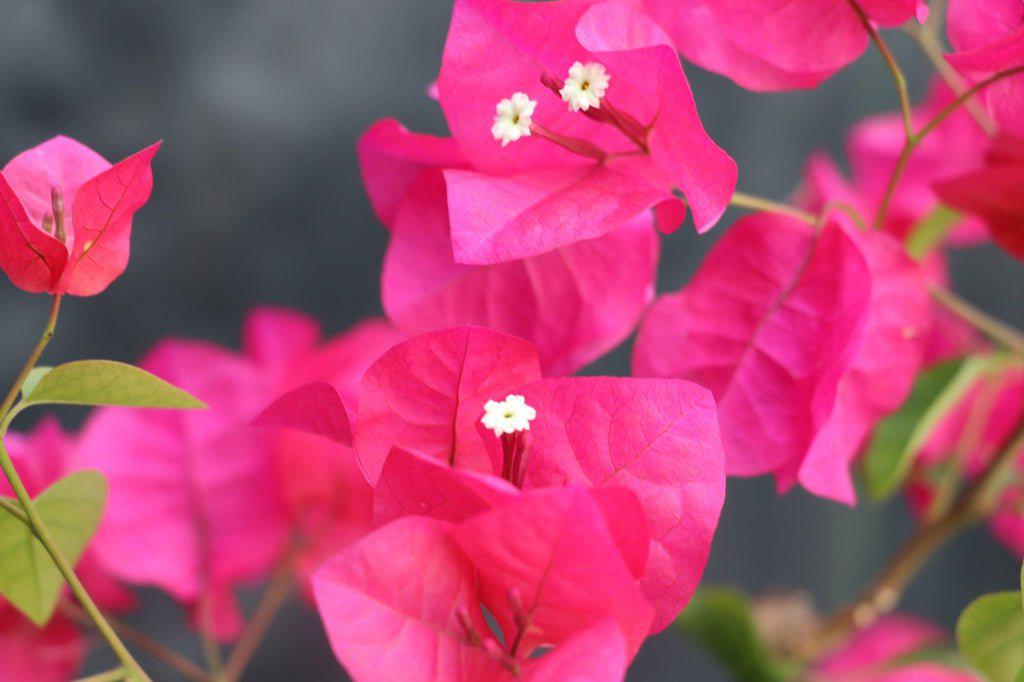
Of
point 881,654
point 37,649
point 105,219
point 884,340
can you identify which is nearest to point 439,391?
point 105,219

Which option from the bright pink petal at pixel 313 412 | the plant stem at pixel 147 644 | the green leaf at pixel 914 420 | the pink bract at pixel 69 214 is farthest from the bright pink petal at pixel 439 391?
the green leaf at pixel 914 420

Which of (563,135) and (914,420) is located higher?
(563,135)

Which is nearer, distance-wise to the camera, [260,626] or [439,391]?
[439,391]

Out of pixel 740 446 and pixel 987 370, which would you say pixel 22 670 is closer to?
pixel 740 446

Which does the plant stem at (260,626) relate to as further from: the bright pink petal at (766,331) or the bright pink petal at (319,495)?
the bright pink petal at (766,331)

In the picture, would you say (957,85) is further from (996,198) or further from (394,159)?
(394,159)

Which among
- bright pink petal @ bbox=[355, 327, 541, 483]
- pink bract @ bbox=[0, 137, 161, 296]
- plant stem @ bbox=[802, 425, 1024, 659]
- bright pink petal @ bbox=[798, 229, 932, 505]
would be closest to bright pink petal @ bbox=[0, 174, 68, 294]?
Answer: pink bract @ bbox=[0, 137, 161, 296]

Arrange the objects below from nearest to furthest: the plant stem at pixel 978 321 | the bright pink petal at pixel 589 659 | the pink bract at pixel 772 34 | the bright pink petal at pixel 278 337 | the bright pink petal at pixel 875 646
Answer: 1. the bright pink petal at pixel 589 659
2. the pink bract at pixel 772 34
3. the plant stem at pixel 978 321
4. the bright pink petal at pixel 278 337
5. the bright pink petal at pixel 875 646
